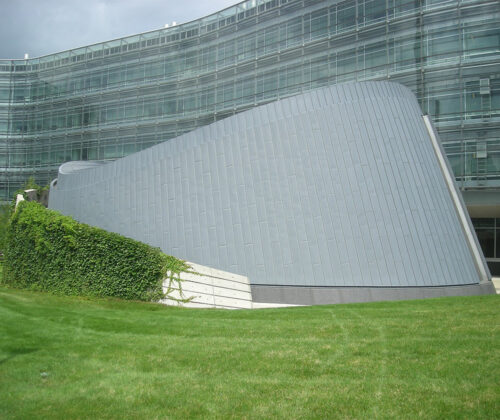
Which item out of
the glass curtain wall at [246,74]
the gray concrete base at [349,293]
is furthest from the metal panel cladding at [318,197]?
the glass curtain wall at [246,74]

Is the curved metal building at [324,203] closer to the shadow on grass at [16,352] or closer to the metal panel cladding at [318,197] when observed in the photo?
the metal panel cladding at [318,197]

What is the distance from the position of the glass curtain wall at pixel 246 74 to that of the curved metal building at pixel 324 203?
876 cm

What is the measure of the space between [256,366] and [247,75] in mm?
26280

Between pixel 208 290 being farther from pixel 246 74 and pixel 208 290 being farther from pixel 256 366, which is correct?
pixel 246 74

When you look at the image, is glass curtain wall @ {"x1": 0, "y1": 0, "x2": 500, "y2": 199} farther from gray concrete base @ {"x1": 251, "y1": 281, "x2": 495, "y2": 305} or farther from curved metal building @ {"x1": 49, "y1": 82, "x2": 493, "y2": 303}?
gray concrete base @ {"x1": 251, "y1": 281, "x2": 495, "y2": 305}

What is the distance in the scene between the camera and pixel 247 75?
30.2 m

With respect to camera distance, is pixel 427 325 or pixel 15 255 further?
pixel 15 255

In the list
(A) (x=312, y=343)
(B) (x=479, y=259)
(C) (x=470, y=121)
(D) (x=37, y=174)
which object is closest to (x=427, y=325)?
(A) (x=312, y=343)

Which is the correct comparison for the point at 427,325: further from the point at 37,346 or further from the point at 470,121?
the point at 470,121

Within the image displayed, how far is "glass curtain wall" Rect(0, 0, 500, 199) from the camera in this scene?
75.4 feet

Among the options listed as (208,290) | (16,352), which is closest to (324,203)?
(208,290)

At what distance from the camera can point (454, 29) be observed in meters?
23.6

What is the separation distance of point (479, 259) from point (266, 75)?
62.7ft

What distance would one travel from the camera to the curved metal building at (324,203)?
41.2ft
